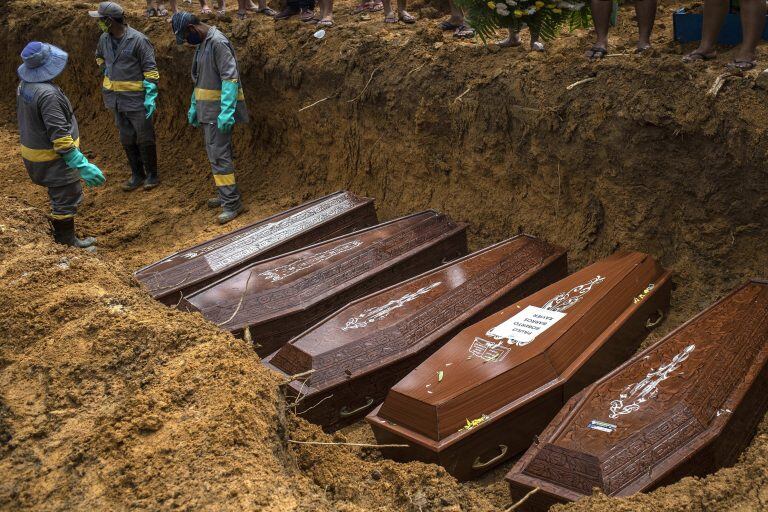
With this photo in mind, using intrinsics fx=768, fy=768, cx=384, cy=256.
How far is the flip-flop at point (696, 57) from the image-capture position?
464 centimetres

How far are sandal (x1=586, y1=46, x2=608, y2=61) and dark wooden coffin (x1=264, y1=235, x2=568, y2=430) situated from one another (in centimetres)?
131

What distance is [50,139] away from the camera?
5.96 metres

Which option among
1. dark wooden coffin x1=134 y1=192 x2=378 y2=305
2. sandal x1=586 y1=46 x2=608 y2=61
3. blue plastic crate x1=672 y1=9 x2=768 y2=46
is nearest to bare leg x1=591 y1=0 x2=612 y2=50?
sandal x1=586 y1=46 x2=608 y2=61

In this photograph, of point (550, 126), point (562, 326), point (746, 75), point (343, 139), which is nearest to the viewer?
point (562, 326)

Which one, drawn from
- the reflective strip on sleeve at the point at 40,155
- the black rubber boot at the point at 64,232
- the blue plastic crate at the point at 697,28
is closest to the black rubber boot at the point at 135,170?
the black rubber boot at the point at 64,232

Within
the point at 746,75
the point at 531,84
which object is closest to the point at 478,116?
the point at 531,84

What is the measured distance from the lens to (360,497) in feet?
9.85

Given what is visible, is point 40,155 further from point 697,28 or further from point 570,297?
point 697,28

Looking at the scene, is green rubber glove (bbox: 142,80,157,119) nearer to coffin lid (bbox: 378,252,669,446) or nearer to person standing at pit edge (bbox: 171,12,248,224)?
person standing at pit edge (bbox: 171,12,248,224)

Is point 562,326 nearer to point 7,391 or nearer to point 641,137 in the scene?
point 641,137

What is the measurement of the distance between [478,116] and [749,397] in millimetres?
2774

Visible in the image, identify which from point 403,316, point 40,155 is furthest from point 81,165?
point 403,316

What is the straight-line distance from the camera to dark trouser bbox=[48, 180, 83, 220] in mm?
6164

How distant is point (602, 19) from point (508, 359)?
2.72m
